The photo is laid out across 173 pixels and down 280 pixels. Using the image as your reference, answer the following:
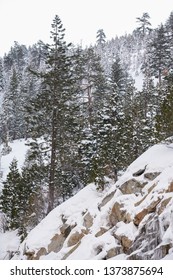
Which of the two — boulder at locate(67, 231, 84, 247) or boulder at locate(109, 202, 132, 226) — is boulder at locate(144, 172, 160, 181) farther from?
boulder at locate(67, 231, 84, 247)

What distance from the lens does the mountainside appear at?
10773 millimetres

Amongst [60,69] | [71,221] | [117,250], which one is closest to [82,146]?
[60,69]

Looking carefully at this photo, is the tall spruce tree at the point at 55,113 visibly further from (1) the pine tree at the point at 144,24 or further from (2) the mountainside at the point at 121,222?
(1) the pine tree at the point at 144,24

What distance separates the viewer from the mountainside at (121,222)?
35.3 ft

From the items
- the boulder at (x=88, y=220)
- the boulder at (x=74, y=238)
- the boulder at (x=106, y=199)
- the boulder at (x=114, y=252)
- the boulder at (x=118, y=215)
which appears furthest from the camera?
the boulder at (x=106, y=199)

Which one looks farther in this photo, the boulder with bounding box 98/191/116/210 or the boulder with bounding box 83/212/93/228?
the boulder with bounding box 98/191/116/210

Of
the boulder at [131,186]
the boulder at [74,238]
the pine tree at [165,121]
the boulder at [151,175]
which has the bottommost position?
the boulder at [74,238]

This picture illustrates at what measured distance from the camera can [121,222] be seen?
1276cm

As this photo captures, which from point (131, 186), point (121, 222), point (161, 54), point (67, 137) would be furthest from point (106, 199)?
point (161, 54)

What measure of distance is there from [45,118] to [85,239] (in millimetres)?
10511

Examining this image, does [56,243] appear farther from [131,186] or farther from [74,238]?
[131,186]

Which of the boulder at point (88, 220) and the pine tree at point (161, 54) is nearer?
the boulder at point (88, 220)

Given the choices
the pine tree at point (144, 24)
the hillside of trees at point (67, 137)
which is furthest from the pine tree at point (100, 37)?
the hillside of trees at point (67, 137)

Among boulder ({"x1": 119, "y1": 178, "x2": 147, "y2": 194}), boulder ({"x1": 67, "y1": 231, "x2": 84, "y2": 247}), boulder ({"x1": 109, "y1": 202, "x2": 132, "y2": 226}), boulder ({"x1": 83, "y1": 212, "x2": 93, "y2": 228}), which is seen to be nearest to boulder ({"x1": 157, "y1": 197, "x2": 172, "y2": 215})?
boulder ({"x1": 109, "y1": 202, "x2": 132, "y2": 226})
